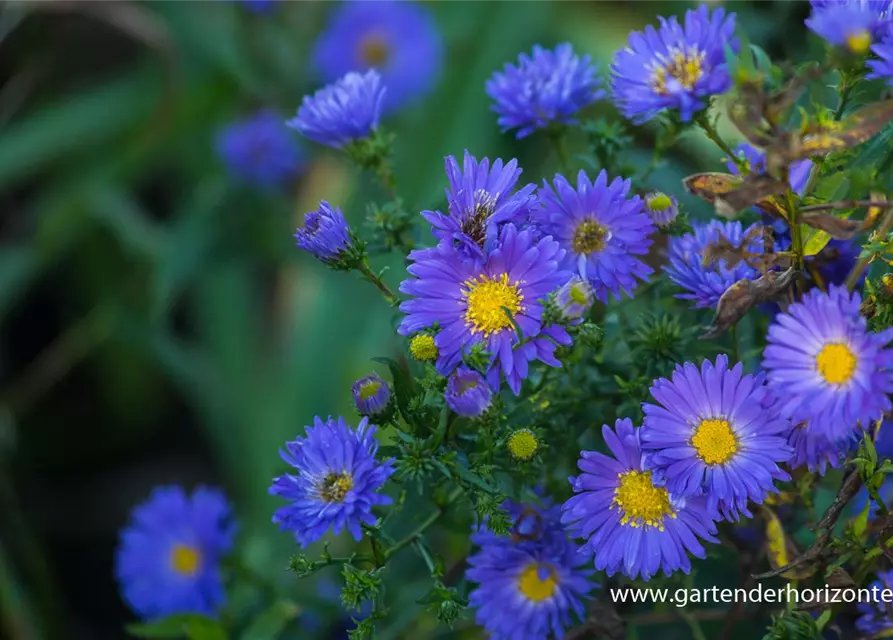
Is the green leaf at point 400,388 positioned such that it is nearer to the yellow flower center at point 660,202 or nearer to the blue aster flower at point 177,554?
the yellow flower center at point 660,202

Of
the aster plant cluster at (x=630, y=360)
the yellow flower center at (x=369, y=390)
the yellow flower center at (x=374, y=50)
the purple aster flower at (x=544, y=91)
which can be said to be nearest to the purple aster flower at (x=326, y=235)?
the aster plant cluster at (x=630, y=360)

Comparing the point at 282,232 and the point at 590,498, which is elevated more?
the point at 282,232

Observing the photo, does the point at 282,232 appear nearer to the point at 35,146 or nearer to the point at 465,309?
the point at 35,146

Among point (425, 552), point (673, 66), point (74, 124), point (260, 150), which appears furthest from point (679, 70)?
point (74, 124)

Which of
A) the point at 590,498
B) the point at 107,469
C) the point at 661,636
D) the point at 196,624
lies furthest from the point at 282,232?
the point at 590,498

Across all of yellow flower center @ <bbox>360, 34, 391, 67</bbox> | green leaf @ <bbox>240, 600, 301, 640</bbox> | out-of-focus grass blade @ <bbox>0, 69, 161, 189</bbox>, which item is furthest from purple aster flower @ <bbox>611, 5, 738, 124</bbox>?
out-of-focus grass blade @ <bbox>0, 69, 161, 189</bbox>

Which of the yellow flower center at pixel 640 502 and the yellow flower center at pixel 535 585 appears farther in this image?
the yellow flower center at pixel 535 585
